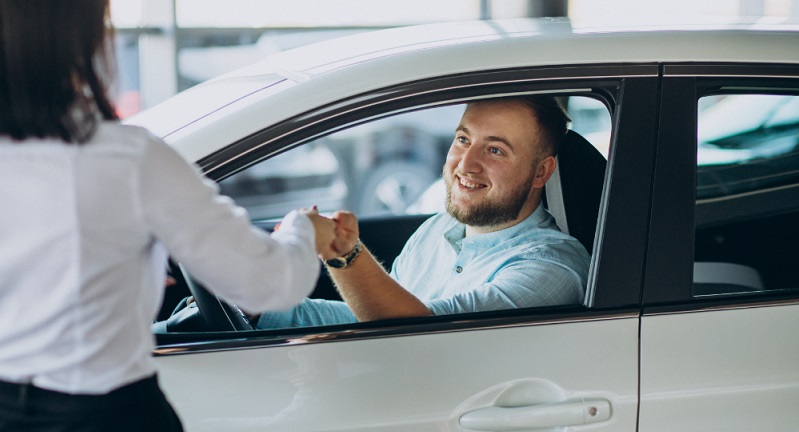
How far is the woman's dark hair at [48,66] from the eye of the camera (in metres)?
1.25

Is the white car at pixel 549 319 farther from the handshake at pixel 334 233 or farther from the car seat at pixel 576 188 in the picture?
the car seat at pixel 576 188

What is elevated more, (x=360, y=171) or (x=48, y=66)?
(x=48, y=66)

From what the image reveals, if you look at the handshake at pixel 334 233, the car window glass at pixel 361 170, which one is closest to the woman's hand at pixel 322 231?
the handshake at pixel 334 233

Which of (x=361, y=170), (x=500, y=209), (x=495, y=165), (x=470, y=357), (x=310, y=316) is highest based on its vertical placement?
(x=495, y=165)

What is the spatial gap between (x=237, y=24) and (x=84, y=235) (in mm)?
7900

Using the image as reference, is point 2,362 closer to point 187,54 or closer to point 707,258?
point 707,258

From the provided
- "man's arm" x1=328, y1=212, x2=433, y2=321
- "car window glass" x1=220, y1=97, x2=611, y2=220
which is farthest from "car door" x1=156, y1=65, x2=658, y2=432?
"car window glass" x1=220, y1=97, x2=611, y2=220

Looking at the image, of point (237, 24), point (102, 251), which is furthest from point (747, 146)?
point (237, 24)

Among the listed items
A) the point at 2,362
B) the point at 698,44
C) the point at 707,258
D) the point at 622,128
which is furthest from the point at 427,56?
the point at 707,258

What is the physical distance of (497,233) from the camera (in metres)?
2.54

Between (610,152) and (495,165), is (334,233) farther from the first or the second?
(495,165)

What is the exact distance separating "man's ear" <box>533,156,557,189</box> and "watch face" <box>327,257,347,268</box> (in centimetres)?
75

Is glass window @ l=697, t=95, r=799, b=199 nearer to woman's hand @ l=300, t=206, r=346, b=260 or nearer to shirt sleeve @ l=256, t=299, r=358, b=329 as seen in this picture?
shirt sleeve @ l=256, t=299, r=358, b=329

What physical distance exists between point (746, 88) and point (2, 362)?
1525 millimetres
